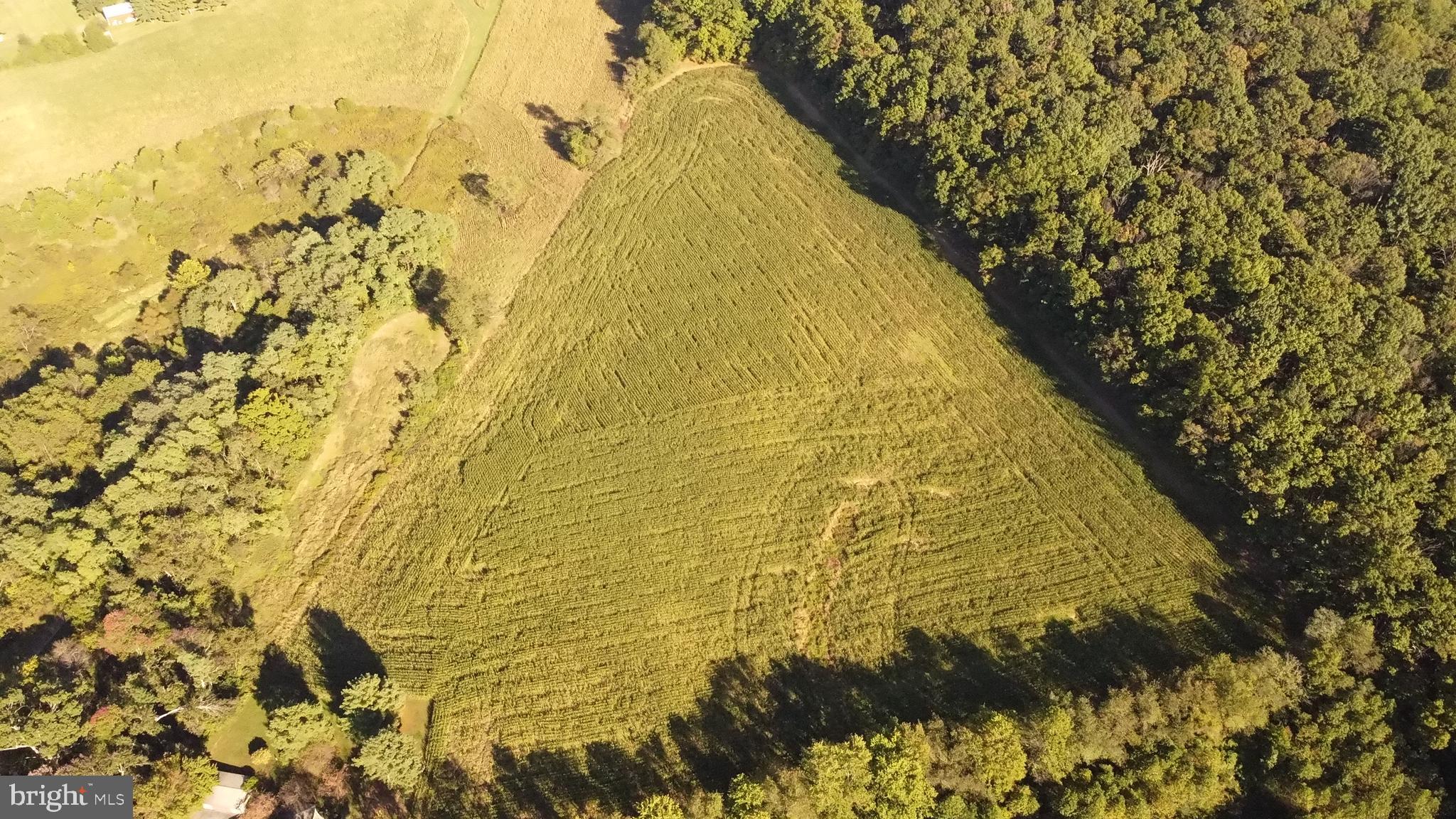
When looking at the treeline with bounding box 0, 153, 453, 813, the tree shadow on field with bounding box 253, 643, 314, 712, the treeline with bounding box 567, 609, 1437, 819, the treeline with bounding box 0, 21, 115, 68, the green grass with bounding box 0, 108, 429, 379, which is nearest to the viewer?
the treeline with bounding box 567, 609, 1437, 819

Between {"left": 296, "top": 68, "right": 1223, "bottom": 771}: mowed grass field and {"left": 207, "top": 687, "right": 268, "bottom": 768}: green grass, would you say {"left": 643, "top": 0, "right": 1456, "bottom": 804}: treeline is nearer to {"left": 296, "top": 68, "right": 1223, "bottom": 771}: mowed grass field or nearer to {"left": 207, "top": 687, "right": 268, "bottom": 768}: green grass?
{"left": 296, "top": 68, "right": 1223, "bottom": 771}: mowed grass field

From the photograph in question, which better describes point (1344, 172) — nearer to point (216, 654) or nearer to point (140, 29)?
point (216, 654)

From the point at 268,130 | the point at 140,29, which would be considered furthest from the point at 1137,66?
the point at 140,29

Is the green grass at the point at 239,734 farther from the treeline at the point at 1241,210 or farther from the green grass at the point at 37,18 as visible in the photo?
the green grass at the point at 37,18

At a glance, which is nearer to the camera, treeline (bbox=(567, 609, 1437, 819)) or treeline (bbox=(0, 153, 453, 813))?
treeline (bbox=(567, 609, 1437, 819))

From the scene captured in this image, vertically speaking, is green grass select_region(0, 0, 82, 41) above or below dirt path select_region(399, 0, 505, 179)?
below

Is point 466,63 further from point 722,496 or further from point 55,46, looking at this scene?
point 722,496

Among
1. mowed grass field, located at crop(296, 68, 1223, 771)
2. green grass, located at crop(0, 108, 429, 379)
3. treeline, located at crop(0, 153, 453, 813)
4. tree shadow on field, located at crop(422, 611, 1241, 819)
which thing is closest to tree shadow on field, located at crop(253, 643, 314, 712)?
treeline, located at crop(0, 153, 453, 813)
